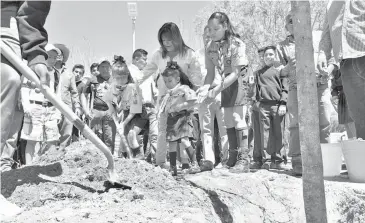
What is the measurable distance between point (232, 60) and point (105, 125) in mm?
2834

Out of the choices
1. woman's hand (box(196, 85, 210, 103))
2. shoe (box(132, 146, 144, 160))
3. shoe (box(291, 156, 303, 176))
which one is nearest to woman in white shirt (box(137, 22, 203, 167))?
woman's hand (box(196, 85, 210, 103))

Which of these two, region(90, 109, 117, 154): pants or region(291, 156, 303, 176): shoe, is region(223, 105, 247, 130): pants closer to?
region(291, 156, 303, 176): shoe

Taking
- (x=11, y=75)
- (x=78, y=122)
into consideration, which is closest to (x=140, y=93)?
(x=78, y=122)

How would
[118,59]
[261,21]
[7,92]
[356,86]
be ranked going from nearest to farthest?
[7,92]
[356,86]
[118,59]
[261,21]

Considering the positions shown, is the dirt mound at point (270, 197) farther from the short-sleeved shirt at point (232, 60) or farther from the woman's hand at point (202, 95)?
the short-sleeved shirt at point (232, 60)

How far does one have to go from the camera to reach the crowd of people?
3.06 meters

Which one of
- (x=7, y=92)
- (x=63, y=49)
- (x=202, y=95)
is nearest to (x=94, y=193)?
(x=7, y=92)

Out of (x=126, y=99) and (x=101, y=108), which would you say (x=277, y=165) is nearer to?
(x=126, y=99)

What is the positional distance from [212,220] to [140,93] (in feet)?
9.24

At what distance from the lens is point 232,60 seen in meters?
4.20

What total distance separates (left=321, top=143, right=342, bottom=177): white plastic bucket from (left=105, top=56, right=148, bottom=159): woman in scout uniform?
7.39 feet

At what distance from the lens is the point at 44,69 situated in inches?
111

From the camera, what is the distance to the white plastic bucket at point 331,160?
3.88 metres

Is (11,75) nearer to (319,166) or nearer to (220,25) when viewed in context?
(319,166)
